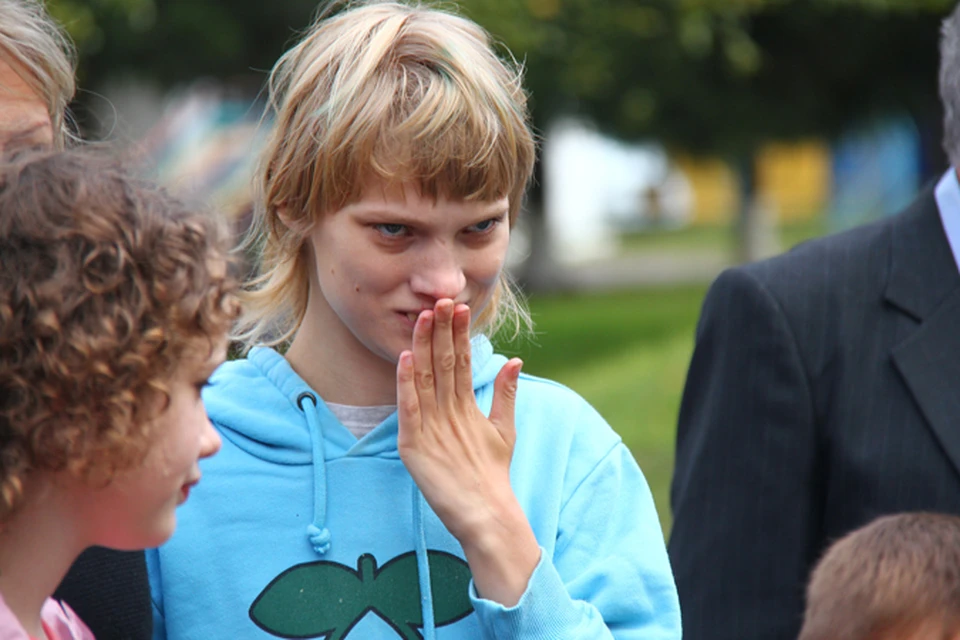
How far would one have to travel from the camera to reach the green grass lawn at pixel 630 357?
9.24m

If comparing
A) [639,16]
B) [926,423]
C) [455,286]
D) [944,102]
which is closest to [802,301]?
[926,423]

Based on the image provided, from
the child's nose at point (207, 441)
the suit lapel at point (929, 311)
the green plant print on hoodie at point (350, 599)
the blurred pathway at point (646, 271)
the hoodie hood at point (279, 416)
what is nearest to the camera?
the child's nose at point (207, 441)

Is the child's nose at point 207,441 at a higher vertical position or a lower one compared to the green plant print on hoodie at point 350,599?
higher

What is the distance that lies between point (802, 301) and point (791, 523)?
48 cm

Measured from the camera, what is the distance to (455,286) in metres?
2.05

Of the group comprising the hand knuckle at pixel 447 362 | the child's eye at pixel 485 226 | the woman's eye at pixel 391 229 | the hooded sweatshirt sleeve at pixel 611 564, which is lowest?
the hooded sweatshirt sleeve at pixel 611 564

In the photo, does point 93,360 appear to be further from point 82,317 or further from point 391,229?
point 391,229

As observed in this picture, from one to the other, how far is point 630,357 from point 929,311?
961 centimetres

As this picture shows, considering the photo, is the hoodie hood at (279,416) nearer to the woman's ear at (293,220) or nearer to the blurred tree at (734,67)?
the woman's ear at (293,220)

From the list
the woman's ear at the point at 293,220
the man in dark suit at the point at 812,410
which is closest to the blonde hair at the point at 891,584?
the man in dark suit at the point at 812,410

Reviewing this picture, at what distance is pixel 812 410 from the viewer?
2795 millimetres

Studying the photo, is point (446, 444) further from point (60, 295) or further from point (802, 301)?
point (802, 301)

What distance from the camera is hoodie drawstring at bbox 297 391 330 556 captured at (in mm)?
2088

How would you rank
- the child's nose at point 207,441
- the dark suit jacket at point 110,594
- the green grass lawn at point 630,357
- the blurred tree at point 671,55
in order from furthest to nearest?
the blurred tree at point 671,55 → the green grass lawn at point 630,357 → the dark suit jacket at point 110,594 → the child's nose at point 207,441
